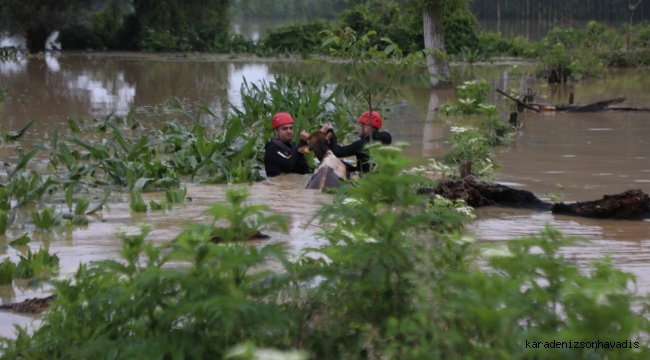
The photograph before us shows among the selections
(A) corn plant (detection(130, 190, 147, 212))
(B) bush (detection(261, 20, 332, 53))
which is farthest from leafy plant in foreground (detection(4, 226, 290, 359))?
(B) bush (detection(261, 20, 332, 53))

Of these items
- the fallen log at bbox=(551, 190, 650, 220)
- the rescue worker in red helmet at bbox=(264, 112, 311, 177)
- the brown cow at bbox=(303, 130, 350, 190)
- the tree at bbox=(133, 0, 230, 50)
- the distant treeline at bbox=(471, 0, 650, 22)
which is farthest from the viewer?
the distant treeline at bbox=(471, 0, 650, 22)

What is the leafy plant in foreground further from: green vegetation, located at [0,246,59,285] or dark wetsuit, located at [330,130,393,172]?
dark wetsuit, located at [330,130,393,172]

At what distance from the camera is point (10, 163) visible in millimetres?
8930

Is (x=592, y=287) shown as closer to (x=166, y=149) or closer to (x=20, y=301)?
(x=20, y=301)

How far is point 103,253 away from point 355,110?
7917 mm

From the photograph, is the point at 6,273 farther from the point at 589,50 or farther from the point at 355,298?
the point at 589,50

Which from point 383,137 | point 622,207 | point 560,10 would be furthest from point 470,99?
point 560,10

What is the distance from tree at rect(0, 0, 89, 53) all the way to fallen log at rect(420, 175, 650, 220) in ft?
91.0

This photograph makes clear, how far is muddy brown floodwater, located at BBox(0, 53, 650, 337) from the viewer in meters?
5.45

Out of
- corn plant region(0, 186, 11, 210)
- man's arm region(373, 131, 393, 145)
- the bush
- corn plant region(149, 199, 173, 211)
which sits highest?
the bush

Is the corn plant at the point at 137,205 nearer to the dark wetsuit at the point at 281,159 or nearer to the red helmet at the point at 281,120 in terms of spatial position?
the dark wetsuit at the point at 281,159

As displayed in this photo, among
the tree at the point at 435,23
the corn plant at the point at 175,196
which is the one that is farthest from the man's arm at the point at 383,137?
the tree at the point at 435,23

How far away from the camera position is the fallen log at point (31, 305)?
13.3ft

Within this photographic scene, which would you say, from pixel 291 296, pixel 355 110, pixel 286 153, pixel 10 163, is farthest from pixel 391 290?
pixel 355 110
